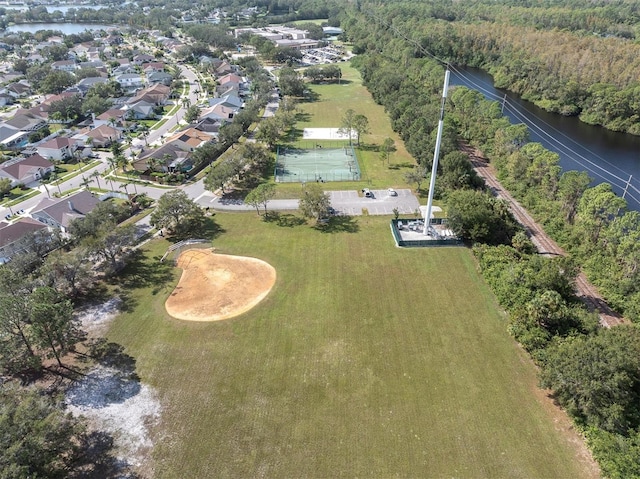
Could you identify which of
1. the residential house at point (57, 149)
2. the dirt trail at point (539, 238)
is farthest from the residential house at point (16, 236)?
the dirt trail at point (539, 238)

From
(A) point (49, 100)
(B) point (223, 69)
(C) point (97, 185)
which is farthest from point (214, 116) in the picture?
(B) point (223, 69)

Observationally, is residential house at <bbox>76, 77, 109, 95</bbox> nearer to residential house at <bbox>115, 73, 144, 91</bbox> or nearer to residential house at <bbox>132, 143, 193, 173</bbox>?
residential house at <bbox>115, 73, 144, 91</bbox>

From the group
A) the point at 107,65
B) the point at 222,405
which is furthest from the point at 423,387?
the point at 107,65

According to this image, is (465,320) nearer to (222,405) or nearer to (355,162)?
(222,405)

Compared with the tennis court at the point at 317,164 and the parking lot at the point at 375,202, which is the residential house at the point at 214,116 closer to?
the tennis court at the point at 317,164

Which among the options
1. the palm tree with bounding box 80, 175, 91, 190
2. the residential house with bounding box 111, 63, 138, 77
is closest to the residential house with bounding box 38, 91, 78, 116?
the residential house with bounding box 111, 63, 138, 77
